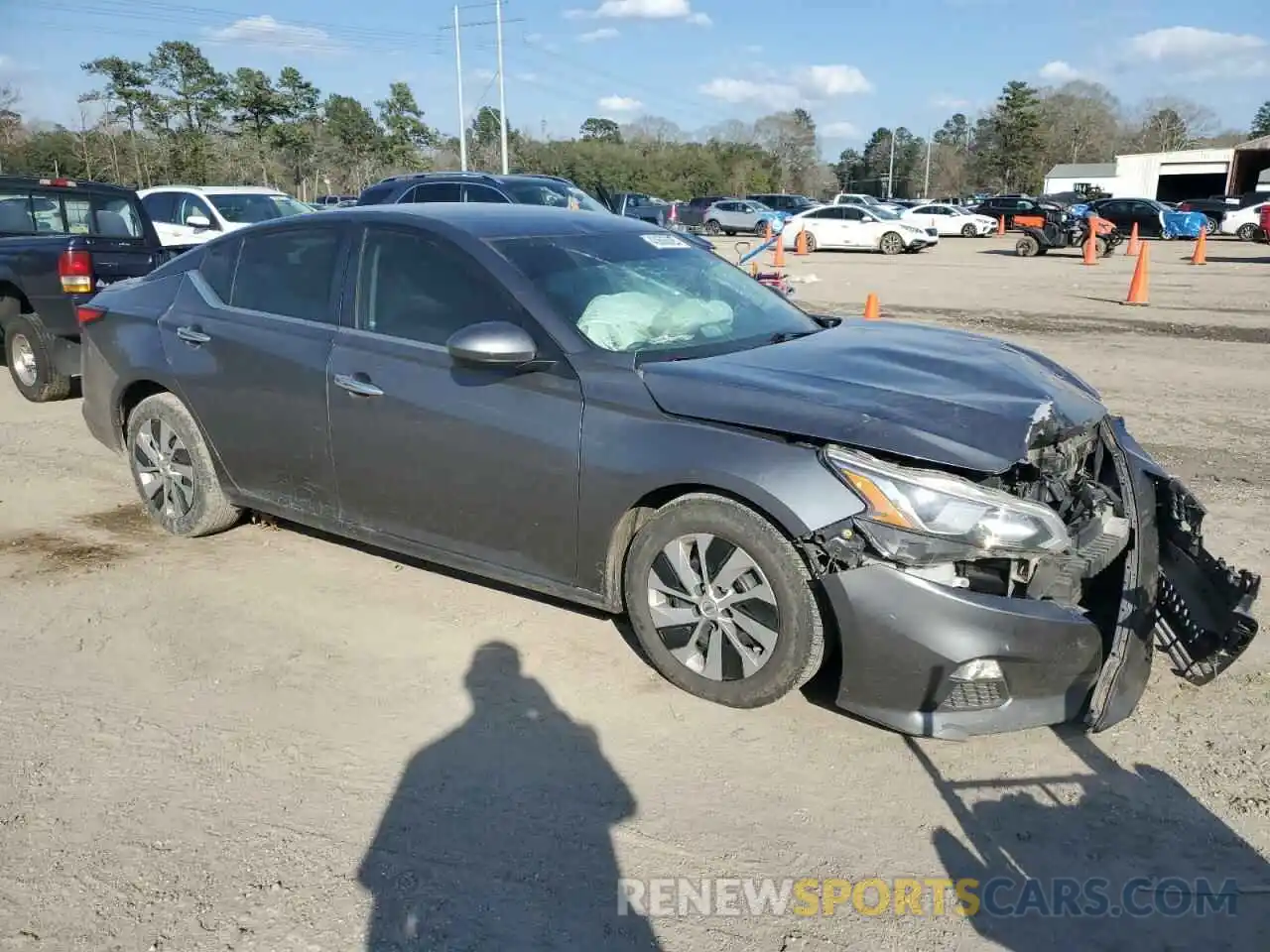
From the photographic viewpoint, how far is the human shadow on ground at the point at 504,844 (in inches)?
98.2

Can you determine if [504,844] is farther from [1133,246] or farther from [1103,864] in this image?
[1133,246]

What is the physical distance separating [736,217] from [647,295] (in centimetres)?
3714

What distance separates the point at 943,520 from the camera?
10.1 ft

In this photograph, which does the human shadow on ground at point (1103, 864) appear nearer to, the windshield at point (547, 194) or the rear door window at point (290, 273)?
the rear door window at point (290, 273)

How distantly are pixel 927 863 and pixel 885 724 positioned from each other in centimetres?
57

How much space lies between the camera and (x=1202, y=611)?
332cm

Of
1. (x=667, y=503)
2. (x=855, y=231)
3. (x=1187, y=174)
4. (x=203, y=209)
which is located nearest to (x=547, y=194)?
(x=203, y=209)

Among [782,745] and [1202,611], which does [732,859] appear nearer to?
[782,745]

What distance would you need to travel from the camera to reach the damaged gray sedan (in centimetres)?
311

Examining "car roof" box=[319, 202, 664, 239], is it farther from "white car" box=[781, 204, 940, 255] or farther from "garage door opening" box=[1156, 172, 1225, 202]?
"garage door opening" box=[1156, 172, 1225, 202]

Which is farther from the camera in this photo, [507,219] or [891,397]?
[507,219]

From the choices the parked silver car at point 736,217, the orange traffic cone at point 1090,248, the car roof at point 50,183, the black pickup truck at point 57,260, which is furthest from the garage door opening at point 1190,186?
the black pickup truck at point 57,260

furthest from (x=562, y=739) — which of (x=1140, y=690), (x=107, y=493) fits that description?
(x=107, y=493)

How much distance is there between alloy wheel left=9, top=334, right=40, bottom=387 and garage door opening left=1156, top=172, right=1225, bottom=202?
65.5m
